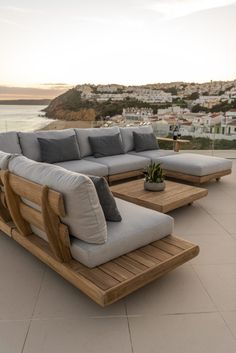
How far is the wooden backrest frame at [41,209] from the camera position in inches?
66.7

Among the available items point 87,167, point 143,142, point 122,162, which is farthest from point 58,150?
point 143,142

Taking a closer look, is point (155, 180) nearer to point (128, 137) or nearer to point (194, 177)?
point (194, 177)

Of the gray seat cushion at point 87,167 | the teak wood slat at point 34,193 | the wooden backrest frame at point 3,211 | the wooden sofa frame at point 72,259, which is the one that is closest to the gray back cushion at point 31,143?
the gray seat cushion at point 87,167

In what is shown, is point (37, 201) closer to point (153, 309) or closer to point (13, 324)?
point (13, 324)

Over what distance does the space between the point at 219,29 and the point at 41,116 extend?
14.5 ft

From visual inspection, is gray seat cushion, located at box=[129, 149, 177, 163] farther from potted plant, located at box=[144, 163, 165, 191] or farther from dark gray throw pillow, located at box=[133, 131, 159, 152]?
potted plant, located at box=[144, 163, 165, 191]

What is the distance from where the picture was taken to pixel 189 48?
6848 mm

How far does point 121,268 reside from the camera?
1.83 metres

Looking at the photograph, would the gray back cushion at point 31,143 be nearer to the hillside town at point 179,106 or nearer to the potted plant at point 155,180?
the potted plant at point 155,180

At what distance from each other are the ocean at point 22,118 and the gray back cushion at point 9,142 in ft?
2.86

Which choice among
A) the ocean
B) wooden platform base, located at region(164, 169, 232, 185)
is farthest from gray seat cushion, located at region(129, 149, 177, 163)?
the ocean

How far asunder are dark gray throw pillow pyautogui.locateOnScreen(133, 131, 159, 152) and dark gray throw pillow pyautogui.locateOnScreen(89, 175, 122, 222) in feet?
10.4

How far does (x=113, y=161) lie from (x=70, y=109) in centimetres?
258

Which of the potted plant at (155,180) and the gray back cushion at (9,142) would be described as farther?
the gray back cushion at (9,142)
